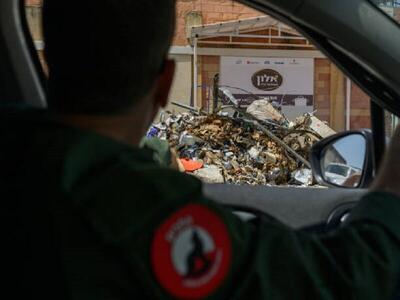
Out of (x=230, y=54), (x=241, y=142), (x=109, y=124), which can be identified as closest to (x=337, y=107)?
(x=230, y=54)

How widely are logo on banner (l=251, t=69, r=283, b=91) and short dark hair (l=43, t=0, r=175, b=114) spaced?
17228 mm

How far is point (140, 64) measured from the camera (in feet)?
3.19

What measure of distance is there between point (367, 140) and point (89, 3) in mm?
1304

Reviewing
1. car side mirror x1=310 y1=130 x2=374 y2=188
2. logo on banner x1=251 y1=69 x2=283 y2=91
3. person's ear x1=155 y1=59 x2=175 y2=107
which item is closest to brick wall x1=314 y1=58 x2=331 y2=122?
logo on banner x1=251 y1=69 x2=283 y2=91

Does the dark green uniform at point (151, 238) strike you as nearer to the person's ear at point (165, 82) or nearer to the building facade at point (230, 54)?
the person's ear at point (165, 82)

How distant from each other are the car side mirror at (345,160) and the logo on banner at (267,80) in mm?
15855

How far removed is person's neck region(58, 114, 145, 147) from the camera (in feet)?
3.22

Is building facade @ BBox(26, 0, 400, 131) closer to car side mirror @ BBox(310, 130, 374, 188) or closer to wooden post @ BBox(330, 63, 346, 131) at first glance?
wooden post @ BBox(330, 63, 346, 131)

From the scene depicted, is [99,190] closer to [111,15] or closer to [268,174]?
[111,15]

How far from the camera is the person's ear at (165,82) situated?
1066mm

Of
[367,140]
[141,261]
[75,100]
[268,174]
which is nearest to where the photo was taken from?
[141,261]

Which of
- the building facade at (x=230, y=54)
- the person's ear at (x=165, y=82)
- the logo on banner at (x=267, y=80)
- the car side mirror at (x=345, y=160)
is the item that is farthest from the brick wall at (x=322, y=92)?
the person's ear at (x=165, y=82)

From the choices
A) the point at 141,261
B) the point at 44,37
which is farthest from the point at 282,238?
the point at 44,37

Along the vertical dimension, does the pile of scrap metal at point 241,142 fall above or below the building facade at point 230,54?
below
